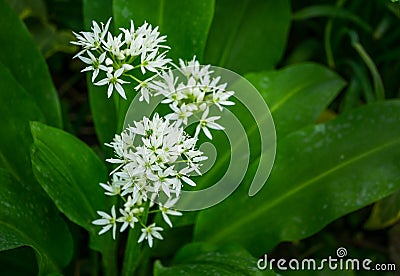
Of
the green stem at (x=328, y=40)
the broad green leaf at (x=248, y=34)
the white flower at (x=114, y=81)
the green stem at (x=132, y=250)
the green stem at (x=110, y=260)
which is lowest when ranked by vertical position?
the green stem at (x=132, y=250)

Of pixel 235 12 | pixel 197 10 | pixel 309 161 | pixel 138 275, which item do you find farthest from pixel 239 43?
pixel 138 275

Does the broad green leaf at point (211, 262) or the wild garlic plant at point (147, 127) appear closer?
the wild garlic plant at point (147, 127)

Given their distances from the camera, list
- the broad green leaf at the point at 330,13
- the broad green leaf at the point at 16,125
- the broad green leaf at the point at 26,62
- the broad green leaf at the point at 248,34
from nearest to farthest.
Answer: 1. the broad green leaf at the point at 16,125
2. the broad green leaf at the point at 26,62
3. the broad green leaf at the point at 248,34
4. the broad green leaf at the point at 330,13

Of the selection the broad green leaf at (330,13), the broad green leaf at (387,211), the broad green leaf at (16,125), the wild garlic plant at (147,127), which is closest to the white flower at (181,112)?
the wild garlic plant at (147,127)

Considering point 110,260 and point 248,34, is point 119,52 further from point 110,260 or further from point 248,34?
point 248,34

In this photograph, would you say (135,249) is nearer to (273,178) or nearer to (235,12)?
(273,178)

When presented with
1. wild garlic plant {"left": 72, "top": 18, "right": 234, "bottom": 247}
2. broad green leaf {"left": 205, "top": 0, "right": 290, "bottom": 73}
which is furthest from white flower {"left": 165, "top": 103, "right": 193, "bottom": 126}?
broad green leaf {"left": 205, "top": 0, "right": 290, "bottom": 73}

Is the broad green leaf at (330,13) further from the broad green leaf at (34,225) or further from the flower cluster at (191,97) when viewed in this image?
the broad green leaf at (34,225)

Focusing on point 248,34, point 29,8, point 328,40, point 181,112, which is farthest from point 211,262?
point 29,8
